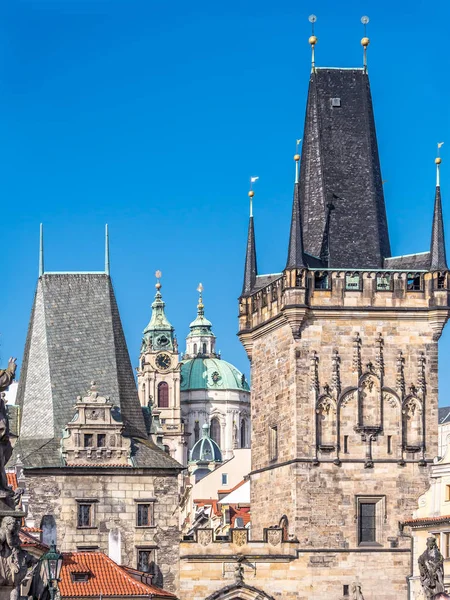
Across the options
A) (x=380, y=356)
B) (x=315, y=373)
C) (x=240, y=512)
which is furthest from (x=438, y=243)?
(x=240, y=512)

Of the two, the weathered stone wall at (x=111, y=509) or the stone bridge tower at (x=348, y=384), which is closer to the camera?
the stone bridge tower at (x=348, y=384)

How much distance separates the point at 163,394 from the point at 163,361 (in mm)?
3235

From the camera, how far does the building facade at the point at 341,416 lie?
55.2m

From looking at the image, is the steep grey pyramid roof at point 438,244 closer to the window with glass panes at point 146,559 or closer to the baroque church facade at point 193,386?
the window with glass panes at point 146,559

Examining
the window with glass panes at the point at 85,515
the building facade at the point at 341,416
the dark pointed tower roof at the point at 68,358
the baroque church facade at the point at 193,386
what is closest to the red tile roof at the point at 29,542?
the building facade at the point at 341,416

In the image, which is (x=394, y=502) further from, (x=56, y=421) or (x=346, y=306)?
(x=56, y=421)

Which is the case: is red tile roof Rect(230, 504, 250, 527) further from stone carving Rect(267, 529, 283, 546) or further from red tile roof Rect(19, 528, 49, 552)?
red tile roof Rect(19, 528, 49, 552)

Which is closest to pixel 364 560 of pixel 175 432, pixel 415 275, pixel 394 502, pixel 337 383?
pixel 394 502

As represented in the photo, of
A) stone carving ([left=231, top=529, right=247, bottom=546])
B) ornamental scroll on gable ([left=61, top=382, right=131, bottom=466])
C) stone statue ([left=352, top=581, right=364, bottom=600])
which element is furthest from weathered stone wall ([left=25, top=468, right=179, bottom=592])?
stone statue ([left=352, top=581, right=364, bottom=600])

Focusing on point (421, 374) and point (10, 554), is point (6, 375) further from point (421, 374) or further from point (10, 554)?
point (421, 374)

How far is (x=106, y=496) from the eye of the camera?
5797 centimetres

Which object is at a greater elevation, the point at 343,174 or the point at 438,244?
the point at 343,174

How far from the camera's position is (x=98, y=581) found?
52.0 meters

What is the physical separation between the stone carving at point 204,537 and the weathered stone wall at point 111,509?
5.34 feet
